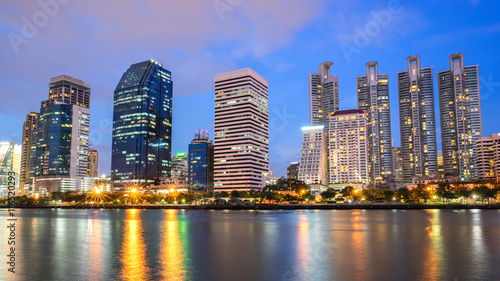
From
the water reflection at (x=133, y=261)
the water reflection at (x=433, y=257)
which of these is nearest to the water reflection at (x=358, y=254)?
the water reflection at (x=433, y=257)

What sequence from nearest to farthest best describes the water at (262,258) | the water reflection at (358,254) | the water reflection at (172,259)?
the water reflection at (172,259)
the water at (262,258)
the water reflection at (358,254)

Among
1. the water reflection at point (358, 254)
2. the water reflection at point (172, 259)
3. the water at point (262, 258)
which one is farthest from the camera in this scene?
the water reflection at point (358, 254)

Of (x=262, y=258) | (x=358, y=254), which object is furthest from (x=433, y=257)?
(x=262, y=258)

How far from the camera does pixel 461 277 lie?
31.9m

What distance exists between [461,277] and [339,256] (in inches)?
496

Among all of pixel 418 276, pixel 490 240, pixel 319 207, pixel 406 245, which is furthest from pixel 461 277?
pixel 319 207

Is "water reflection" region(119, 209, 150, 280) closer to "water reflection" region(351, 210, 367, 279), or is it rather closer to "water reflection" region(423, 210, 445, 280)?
"water reflection" region(351, 210, 367, 279)

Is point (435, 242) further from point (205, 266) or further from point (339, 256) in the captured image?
point (205, 266)

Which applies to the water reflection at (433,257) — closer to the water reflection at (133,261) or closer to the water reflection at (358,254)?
the water reflection at (358,254)

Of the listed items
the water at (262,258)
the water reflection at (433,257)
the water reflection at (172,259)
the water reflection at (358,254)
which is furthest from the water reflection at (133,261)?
the water reflection at (433,257)

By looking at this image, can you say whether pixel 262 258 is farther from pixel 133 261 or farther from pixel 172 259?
pixel 133 261

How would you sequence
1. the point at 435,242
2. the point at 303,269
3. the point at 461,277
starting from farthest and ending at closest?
the point at 435,242, the point at 303,269, the point at 461,277

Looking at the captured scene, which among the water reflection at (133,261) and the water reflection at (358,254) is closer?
the water reflection at (133,261)

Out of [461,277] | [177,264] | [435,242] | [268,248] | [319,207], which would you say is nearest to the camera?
[461,277]
